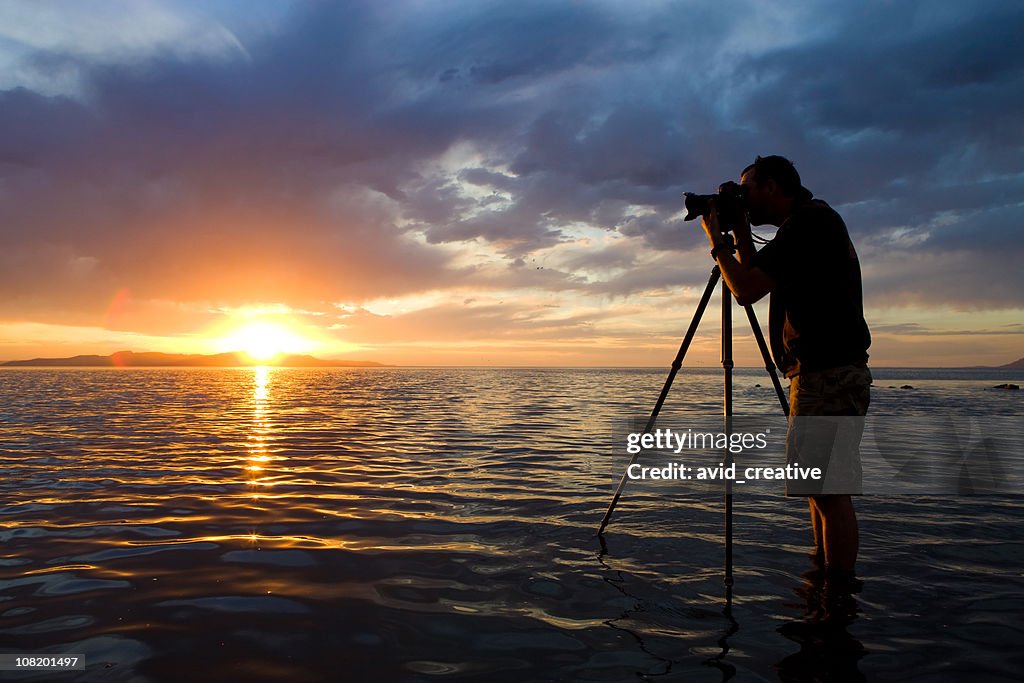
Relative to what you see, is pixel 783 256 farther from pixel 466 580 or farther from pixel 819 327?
pixel 466 580

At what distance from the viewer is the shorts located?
3.83m

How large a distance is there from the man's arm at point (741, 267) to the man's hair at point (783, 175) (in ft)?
1.30

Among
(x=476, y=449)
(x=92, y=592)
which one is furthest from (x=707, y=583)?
(x=476, y=449)

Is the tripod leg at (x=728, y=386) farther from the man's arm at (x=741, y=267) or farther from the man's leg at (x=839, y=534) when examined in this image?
the man's leg at (x=839, y=534)

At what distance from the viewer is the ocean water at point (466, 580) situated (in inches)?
120

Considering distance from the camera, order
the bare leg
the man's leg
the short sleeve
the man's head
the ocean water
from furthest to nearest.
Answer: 1. the bare leg
2. the man's head
3. the man's leg
4. the short sleeve
5. the ocean water

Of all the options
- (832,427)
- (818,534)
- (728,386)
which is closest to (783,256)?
(728,386)

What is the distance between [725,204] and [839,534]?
2.53m

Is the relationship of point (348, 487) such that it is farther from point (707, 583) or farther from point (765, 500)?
point (765, 500)

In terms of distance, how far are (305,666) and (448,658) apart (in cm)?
75

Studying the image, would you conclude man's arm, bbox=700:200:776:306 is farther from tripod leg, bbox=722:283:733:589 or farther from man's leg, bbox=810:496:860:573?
man's leg, bbox=810:496:860:573

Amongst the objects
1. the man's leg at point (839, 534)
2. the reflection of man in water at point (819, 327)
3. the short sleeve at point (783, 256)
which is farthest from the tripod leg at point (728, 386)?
the man's leg at point (839, 534)

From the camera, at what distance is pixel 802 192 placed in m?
4.14

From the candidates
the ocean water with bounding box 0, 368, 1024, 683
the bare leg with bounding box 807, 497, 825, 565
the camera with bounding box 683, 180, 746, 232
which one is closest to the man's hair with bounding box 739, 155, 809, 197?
the camera with bounding box 683, 180, 746, 232
